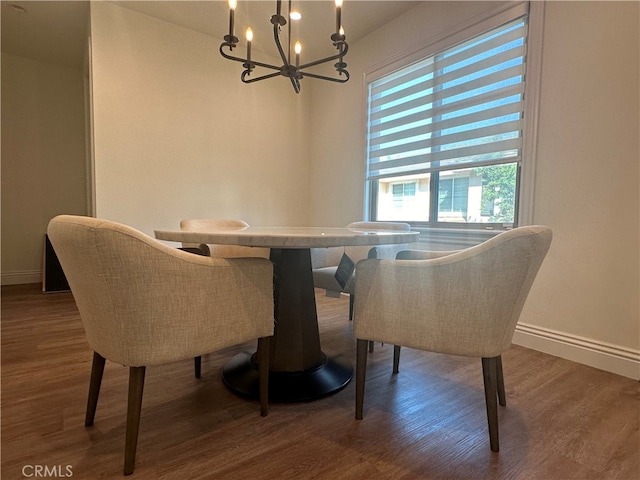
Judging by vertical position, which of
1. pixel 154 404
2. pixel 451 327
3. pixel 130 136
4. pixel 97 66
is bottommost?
pixel 154 404

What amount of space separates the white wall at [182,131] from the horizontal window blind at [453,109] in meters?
1.12

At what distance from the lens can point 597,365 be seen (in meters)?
1.77

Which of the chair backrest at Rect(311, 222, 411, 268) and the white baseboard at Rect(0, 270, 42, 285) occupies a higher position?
the chair backrest at Rect(311, 222, 411, 268)

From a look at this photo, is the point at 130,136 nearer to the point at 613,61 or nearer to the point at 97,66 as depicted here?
the point at 97,66

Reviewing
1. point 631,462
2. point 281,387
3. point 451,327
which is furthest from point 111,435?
point 631,462

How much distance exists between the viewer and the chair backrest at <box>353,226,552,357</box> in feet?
3.24

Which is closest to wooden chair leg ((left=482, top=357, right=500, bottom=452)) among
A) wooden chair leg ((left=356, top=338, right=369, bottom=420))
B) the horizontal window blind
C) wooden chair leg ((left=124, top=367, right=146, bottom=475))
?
wooden chair leg ((left=356, top=338, right=369, bottom=420))

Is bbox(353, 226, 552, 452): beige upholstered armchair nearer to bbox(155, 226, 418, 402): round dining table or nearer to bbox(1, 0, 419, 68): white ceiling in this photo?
bbox(155, 226, 418, 402): round dining table

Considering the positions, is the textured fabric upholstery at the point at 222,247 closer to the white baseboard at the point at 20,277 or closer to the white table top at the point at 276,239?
the white table top at the point at 276,239

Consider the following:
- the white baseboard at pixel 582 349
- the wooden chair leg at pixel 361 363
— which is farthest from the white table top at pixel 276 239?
the white baseboard at pixel 582 349

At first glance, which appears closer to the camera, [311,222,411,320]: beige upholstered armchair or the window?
[311,222,411,320]: beige upholstered armchair

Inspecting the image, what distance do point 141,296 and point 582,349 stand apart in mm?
2179

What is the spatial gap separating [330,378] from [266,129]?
2874 mm

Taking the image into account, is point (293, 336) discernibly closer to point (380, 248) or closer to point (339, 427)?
point (339, 427)
